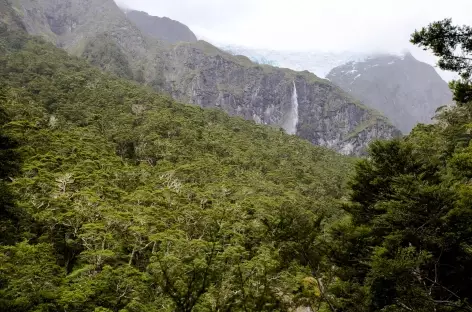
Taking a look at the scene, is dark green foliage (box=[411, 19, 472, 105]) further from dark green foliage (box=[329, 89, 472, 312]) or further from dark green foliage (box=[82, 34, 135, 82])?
dark green foliage (box=[82, 34, 135, 82])

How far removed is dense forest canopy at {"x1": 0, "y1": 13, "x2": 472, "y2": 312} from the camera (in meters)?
16.4

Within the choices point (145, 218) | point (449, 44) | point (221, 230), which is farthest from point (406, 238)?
point (145, 218)

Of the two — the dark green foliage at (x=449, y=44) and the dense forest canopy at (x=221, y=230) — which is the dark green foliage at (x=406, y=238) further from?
the dark green foliage at (x=449, y=44)

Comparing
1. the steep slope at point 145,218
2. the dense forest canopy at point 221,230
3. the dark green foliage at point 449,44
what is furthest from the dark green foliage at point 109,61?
the dark green foliage at point 449,44

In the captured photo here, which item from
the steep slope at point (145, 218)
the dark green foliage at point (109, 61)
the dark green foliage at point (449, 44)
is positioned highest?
the dark green foliage at point (449, 44)

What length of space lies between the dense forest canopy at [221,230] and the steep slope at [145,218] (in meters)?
0.15

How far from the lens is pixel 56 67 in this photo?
112938mm

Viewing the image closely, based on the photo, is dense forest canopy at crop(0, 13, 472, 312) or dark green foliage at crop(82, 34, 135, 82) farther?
dark green foliage at crop(82, 34, 135, 82)

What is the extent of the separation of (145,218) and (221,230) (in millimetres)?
6491

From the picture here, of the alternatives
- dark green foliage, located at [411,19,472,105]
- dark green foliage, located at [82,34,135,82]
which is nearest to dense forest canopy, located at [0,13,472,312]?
dark green foliage, located at [411,19,472,105]

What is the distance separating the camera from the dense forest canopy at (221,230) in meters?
16.4

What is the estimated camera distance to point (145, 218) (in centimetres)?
3183

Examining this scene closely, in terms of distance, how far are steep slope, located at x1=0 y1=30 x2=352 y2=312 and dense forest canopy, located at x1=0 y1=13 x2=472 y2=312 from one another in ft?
0.50

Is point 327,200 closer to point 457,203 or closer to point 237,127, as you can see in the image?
point 457,203
